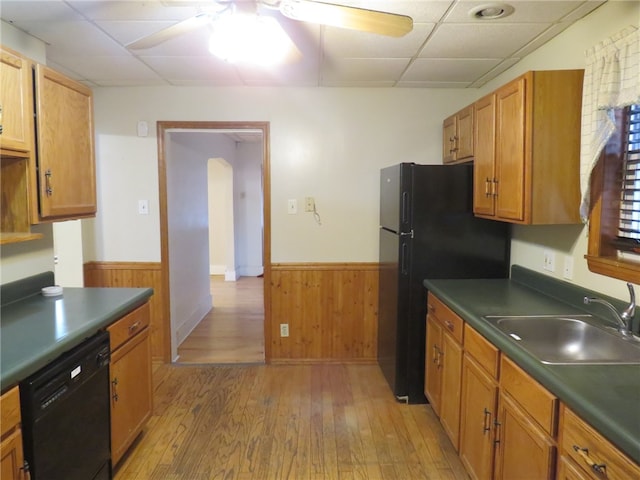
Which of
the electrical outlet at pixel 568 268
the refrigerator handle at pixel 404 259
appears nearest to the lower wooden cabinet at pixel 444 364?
the refrigerator handle at pixel 404 259

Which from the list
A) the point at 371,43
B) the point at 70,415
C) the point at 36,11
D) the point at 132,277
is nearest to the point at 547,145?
the point at 371,43

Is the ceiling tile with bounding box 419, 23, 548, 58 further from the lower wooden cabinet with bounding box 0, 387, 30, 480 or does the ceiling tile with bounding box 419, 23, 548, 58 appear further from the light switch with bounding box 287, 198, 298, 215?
the lower wooden cabinet with bounding box 0, 387, 30, 480

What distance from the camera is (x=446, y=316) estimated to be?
7.72ft

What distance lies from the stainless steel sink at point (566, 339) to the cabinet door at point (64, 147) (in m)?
2.18

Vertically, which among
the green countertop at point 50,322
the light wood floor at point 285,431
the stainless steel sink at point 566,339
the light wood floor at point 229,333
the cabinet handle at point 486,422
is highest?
the green countertop at point 50,322

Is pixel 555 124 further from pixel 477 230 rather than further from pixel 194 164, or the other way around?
pixel 194 164

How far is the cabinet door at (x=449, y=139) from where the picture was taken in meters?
3.09

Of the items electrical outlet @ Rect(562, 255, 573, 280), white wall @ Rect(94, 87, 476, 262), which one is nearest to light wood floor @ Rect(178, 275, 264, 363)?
white wall @ Rect(94, 87, 476, 262)

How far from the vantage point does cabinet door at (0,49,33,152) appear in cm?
178

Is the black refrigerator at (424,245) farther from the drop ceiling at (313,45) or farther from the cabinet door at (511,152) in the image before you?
the drop ceiling at (313,45)

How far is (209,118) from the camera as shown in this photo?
11.2ft

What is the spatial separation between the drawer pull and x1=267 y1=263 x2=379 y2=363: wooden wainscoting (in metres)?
2.36

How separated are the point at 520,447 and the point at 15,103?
2.53 metres

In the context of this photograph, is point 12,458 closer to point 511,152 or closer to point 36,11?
point 36,11
